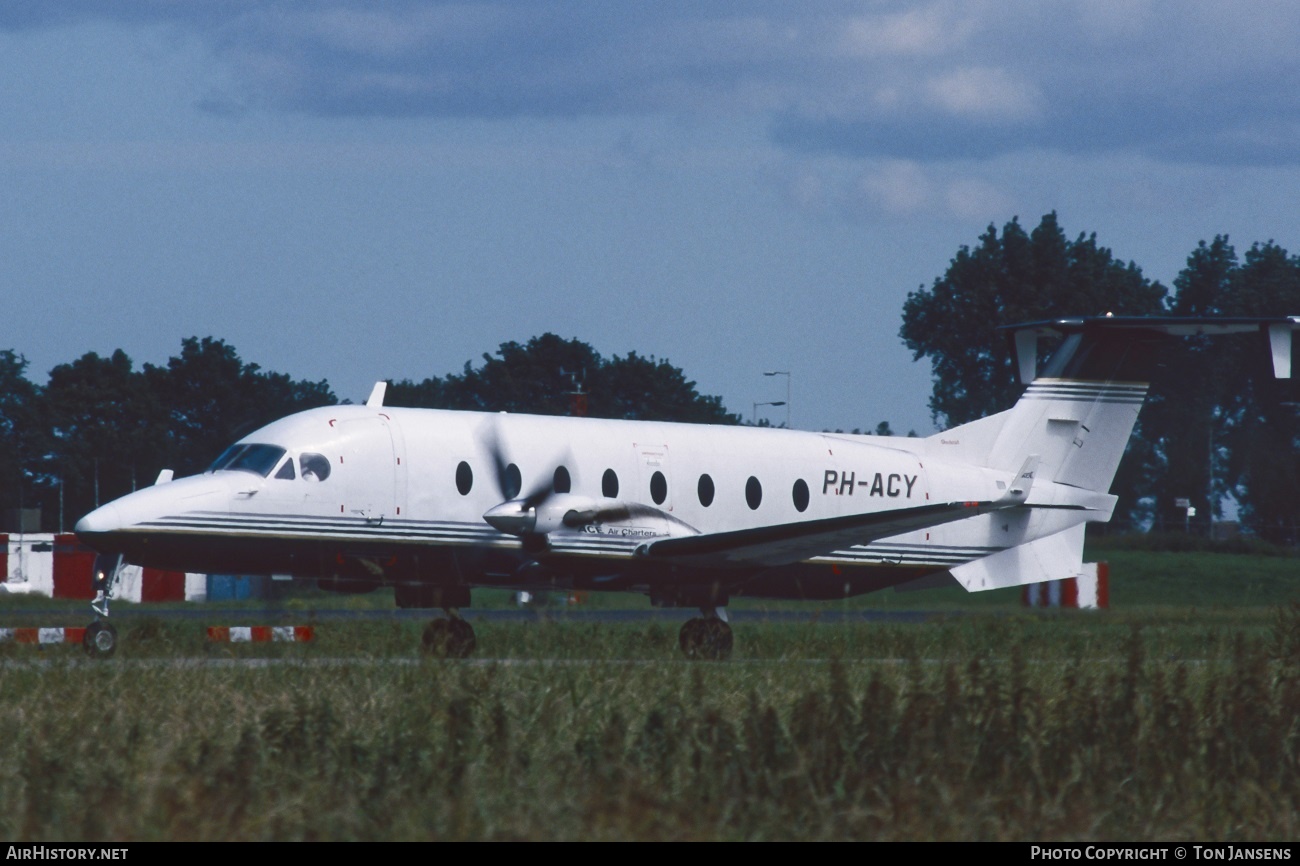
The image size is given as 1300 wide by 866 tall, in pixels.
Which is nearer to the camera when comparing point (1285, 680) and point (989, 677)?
point (989, 677)

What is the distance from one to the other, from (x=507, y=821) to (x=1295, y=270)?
338ft

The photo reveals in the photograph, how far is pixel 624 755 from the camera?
29.0 ft

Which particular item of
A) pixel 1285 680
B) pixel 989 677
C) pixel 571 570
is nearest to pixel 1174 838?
pixel 989 677

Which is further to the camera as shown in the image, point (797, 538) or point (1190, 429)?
point (1190, 429)

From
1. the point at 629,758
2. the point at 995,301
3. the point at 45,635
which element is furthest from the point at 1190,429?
the point at 629,758

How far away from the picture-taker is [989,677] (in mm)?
10031

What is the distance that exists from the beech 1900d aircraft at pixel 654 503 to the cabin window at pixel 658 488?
3 cm

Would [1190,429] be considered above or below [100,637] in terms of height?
above

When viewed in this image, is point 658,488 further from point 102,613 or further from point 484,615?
point 484,615

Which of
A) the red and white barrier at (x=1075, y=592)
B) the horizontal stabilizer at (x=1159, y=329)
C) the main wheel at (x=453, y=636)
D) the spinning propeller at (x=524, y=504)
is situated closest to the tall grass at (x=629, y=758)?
the main wheel at (x=453, y=636)

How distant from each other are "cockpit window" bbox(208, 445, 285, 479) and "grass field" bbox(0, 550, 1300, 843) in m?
5.00

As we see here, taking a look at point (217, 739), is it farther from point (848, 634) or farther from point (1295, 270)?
point (1295, 270)

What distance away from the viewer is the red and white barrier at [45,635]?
1736 cm

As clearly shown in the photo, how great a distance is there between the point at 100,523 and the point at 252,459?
197 cm
